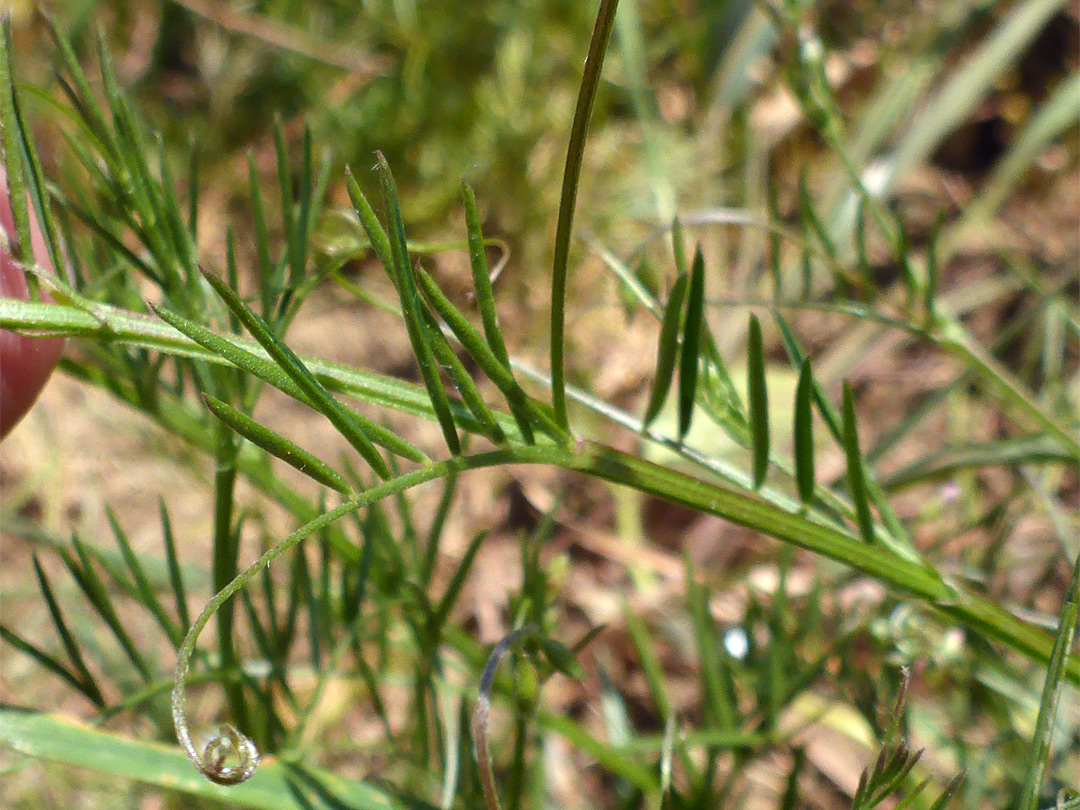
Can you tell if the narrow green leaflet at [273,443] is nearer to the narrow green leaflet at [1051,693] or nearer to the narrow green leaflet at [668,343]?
the narrow green leaflet at [668,343]

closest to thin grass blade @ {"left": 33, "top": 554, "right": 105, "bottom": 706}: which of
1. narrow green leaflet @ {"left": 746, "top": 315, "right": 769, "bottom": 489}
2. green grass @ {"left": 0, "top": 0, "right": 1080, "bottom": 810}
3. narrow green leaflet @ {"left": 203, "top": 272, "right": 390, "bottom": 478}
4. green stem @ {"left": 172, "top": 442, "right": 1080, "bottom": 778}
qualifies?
green grass @ {"left": 0, "top": 0, "right": 1080, "bottom": 810}

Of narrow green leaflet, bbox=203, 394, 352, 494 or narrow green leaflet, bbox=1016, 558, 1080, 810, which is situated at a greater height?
narrow green leaflet, bbox=203, 394, 352, 494

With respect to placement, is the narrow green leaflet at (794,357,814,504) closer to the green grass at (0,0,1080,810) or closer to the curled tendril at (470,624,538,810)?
the green grass at (0,0,1080,810)

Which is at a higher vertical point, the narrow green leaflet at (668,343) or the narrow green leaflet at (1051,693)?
the narrow green leaflet at (668,343)

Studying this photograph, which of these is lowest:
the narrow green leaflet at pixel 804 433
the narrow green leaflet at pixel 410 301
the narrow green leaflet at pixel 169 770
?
the narrow green leaflet at pixel 169 770

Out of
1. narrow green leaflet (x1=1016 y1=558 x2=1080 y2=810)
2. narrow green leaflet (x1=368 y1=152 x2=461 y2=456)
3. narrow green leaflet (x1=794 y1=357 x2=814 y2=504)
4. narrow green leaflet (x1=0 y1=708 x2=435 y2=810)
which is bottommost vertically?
narrow green leaflet (x1=0 y1=708 x2=435 y2=810)

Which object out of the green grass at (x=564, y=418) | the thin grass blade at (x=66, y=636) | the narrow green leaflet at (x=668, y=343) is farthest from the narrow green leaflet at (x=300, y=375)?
the thin grass blade at (x=66, y=636)

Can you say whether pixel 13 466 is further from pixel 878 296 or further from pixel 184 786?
pixel 878 296

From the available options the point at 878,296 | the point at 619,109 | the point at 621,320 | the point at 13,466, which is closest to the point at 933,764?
the point at 878,296
